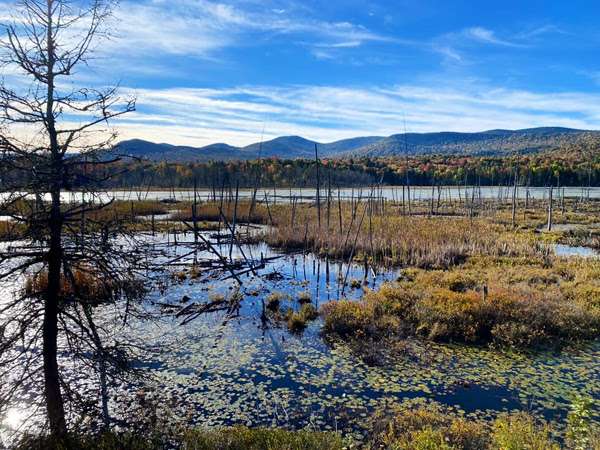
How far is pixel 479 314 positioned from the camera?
1221 centimetres

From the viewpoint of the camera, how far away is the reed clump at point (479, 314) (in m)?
11.5

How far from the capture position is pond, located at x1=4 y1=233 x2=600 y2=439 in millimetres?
7965

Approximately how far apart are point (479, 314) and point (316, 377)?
5.45 m

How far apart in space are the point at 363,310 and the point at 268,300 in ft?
11.4

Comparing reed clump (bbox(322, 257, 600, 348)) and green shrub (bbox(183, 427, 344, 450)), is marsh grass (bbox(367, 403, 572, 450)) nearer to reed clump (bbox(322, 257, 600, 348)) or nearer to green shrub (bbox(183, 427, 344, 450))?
green shrub (bbox(183, 427, 344, 450))

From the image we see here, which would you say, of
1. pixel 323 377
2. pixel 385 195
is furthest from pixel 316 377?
pixel 385 195

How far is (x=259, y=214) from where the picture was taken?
3875 cm

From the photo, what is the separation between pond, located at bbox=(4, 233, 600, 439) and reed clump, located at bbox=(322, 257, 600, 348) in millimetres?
620

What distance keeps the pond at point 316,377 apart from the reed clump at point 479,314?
24.4 inches

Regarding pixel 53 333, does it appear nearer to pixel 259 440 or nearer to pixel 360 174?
pixel 259 440

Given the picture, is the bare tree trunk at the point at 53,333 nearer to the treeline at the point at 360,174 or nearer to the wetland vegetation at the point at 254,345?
the wetland vegetation at the point at 254,345

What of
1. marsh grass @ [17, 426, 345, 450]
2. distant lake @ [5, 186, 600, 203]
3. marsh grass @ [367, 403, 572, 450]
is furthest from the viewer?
distant lake @ [5, 186, 600, 203]

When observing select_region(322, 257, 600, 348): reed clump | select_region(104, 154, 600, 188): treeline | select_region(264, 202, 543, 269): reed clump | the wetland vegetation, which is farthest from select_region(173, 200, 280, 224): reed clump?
select_region(104, 154, 600, 188): treeline

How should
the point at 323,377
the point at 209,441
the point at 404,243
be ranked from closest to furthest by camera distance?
1. the point at 209,441
2. the point at 323,377
3. the point at 404,243
